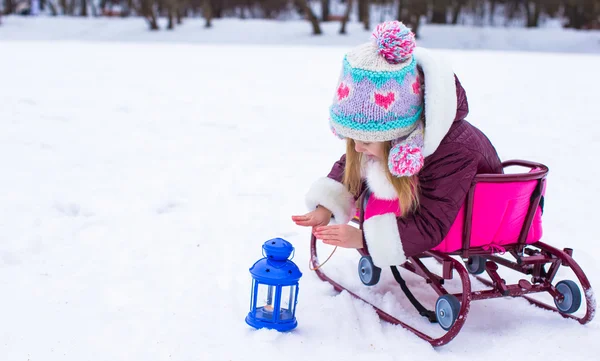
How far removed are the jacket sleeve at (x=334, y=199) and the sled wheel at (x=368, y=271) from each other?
0.66 ft

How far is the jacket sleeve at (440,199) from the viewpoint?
2086mm

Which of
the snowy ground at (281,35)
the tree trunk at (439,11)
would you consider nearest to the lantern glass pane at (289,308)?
the snowy ground at (281,35)

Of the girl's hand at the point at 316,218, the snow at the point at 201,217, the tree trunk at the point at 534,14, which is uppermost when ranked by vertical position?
the tree trunk at the point at 534,14

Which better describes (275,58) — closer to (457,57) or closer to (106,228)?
(457,57)

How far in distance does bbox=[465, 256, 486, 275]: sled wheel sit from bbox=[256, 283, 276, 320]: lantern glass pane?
0.81m

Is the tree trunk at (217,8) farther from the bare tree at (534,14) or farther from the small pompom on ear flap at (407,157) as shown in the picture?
the small pompom on ear flap at (407,157)

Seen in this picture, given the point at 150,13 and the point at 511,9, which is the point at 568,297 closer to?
the point at 150,13

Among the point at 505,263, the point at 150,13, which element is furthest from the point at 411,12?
the point at 505,263

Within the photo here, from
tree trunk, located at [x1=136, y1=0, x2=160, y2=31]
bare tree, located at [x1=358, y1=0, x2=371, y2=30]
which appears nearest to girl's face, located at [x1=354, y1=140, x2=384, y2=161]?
bare tree, located at [x1=358, y1=0, x2=371, y2=30]

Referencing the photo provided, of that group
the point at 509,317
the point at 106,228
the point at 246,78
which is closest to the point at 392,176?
the point at 509,317

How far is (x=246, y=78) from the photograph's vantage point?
25.8 ft

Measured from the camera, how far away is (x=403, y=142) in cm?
202

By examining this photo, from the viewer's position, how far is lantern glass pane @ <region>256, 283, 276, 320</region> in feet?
7.22

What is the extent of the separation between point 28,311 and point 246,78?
5.92m
